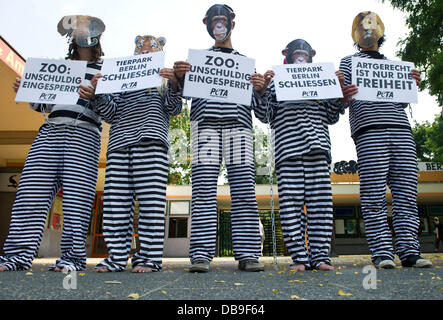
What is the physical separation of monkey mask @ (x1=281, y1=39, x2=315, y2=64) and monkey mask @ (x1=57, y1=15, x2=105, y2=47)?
189 centimetres

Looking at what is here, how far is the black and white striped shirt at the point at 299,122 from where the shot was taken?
Answer: 114 inches

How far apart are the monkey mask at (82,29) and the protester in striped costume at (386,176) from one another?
2.54 m

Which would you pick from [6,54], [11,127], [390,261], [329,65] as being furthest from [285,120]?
[11,127]

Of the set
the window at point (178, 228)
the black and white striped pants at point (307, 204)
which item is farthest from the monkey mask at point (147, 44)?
the window at point (178, 228)

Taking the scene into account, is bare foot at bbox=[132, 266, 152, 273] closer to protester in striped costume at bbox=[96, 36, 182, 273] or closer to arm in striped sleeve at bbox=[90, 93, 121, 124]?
protester in striped costume at bbox=[96, 36, 182, 273]

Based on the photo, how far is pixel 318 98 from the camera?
120 inches

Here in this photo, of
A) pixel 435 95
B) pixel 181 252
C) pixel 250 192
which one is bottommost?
pixel 181 252

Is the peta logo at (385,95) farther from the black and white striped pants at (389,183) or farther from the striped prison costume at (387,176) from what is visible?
the black and white striped pants at (389,183)

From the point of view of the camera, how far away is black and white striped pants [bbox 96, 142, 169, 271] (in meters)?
2.61

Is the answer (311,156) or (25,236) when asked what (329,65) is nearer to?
(311,156)

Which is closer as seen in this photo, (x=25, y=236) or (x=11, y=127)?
(x=25, y=236)

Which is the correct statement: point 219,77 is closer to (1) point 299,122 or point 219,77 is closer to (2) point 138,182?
(1) point 299,122

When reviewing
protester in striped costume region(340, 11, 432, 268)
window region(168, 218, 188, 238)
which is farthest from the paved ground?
window region(168, 218, 188, 238)
